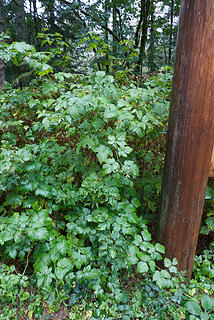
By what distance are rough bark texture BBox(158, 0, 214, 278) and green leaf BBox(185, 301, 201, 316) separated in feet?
0.91

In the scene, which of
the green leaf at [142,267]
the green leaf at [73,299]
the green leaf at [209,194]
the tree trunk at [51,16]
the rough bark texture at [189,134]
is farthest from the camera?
the tree trunk at [51,16]

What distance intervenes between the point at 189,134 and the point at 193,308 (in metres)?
1.36

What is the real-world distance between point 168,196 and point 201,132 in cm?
58

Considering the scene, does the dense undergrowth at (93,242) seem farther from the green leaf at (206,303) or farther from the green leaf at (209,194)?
the green leaf at (209,194)

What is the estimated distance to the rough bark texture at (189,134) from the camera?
128cm

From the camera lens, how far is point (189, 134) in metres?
1.43

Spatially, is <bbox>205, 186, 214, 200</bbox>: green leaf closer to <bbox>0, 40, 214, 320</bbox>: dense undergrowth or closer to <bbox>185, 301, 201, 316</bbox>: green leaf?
<bbox>0, 40, 214, 320</bbox>: dense undergrowth

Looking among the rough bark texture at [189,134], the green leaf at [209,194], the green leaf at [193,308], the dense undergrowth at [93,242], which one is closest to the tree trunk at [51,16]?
the dense undergrowth at [93,242]

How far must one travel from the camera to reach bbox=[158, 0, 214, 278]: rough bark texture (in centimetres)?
128

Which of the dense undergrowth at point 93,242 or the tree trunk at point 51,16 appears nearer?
the dense undergrowth at point 93,242

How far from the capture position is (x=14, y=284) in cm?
165

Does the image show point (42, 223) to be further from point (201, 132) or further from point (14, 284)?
point (201, 132)

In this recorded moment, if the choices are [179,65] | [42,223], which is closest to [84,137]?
[42,223]

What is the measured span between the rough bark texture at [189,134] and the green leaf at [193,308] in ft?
0.91
